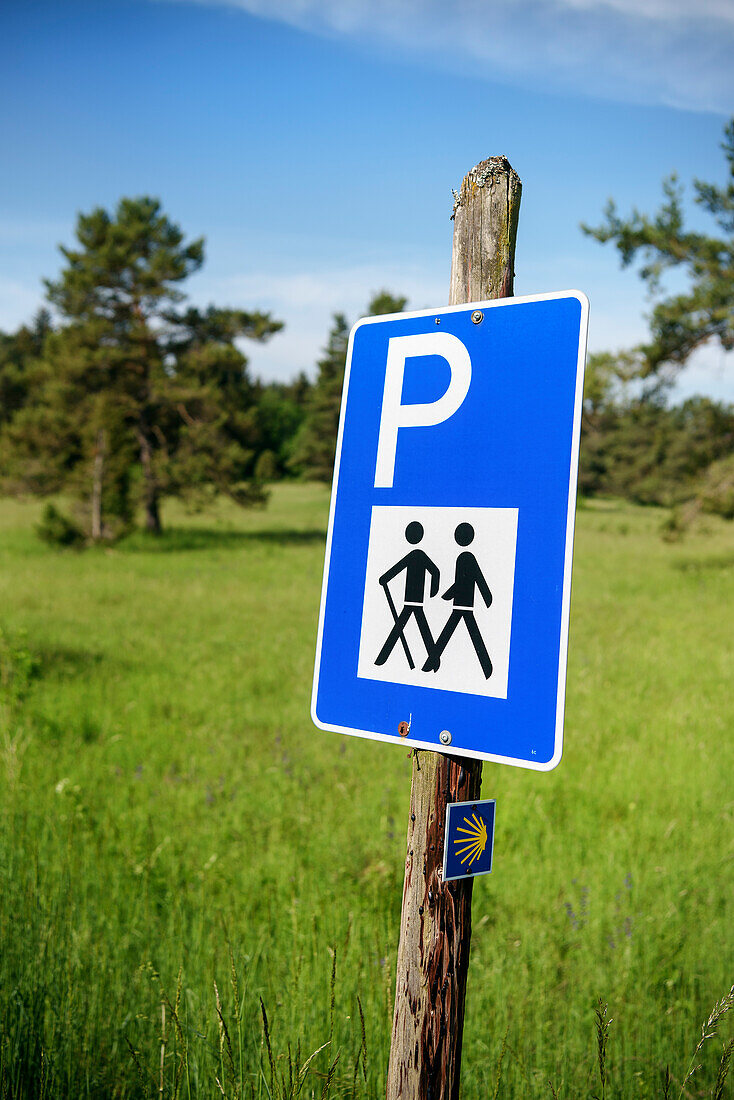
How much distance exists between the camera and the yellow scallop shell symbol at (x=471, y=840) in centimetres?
173

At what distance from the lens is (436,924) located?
1.73m

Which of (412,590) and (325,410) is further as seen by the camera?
(325,410)

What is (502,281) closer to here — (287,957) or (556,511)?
(556,511)

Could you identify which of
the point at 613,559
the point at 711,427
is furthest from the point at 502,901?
the point at 613,559

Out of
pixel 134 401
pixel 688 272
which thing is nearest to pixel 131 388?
pixel 134 401

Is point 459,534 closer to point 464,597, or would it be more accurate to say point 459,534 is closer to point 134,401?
point 464,597

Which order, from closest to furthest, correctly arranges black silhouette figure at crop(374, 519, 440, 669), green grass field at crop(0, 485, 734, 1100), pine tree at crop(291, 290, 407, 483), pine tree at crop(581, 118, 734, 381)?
1. black silhouette figure at crop(374, 519, 440, 669)
2. green grass field at crop(0, 485, 734, 1100)
3. pine tree at crop(581, 118, 734, 381)
4. pine tree at crop(291, 290, 407, 483)

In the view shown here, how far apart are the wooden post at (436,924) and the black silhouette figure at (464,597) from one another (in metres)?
0.26

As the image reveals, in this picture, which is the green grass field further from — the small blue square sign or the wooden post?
the small blue square sign

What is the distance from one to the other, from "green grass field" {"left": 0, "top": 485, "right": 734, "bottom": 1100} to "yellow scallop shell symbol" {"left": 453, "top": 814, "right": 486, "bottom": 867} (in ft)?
1.97

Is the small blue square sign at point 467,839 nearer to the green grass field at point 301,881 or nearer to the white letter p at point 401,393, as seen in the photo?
the green grass field at point 301,881

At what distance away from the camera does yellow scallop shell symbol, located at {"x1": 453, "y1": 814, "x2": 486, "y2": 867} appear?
1726 mm

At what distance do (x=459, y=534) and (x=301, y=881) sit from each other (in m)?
3.14

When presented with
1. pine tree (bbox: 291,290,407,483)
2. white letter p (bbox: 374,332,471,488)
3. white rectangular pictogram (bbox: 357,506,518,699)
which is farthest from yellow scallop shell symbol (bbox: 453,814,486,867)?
pine tree (bbox: 291,290,407,483)
